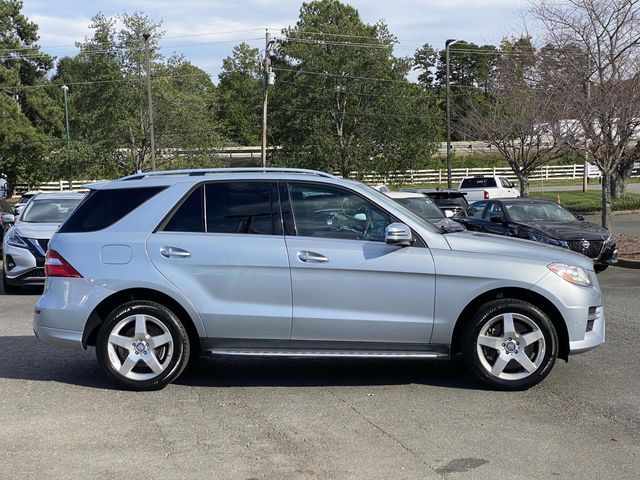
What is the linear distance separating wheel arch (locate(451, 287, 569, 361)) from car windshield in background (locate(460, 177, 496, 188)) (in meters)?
27.4

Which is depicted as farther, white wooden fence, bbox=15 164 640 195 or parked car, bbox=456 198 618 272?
white wooden fence, bbox=15 164 640 195

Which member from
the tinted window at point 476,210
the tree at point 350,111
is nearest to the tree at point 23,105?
the tree at point 350,111

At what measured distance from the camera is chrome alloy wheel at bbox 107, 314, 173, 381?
5.98 metres

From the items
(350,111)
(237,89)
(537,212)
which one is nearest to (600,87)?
(537,212)

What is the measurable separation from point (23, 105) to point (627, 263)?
175 feet

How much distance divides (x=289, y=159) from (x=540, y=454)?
3839 cm

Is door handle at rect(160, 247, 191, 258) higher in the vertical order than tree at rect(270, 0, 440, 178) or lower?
lower

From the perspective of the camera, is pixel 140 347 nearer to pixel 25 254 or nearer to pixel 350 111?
pixel 25 254

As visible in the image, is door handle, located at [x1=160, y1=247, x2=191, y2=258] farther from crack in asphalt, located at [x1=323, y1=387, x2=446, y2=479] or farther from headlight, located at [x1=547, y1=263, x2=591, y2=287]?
headlight, located at [x1=547, y1=263, x2=591, y2=287]

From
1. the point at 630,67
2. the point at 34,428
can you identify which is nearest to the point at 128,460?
the point at 34,428

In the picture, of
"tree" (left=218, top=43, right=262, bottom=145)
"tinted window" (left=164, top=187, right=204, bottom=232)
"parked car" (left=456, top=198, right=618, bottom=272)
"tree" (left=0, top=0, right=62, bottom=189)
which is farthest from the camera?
"tree" (left=218, top=43, right=262, bottom=145)

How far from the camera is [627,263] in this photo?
48.2ft

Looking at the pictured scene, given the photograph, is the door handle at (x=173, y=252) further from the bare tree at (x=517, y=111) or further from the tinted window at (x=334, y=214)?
the bare tree at (x=517, y=111)

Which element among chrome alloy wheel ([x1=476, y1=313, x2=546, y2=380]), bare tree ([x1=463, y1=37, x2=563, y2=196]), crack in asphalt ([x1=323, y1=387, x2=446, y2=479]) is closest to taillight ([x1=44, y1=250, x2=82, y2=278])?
crack in asphalt ([x1=323, y1=387, x2=446, y2=479])
